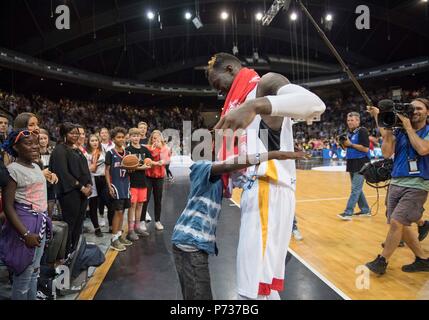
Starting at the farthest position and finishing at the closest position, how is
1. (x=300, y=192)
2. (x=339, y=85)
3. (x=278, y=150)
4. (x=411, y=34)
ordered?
1. (x=339, y=85)
2. (x=411, y=34)
3. (x=300, y=192)
4. (x=278, y=150)

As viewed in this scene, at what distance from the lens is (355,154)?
5.89 m

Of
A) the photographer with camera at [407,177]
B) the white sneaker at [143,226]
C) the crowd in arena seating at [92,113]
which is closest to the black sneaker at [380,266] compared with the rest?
the photographer with camera at [407,177]

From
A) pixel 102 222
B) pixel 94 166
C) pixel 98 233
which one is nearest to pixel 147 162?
pixel 94 166

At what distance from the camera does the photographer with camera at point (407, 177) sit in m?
3.42

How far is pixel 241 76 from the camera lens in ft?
4.82

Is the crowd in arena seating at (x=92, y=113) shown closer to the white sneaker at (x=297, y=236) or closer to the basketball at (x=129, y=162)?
the basketball at (x=129, y=162)

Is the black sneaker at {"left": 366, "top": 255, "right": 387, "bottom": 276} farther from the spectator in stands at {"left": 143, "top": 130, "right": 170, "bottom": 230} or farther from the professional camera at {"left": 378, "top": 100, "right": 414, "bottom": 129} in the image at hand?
the spectator in stands at {"left": 143, "top": 130, "right": 170, "bottom": 230}

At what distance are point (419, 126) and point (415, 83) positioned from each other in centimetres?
2607

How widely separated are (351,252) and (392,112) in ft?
6.42

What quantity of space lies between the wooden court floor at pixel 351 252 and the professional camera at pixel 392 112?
1596 millimetres

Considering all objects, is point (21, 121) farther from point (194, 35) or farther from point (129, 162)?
point (194, 35)

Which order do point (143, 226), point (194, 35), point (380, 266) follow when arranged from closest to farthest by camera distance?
point (380, 266), point (143, 226), point (194, 35)

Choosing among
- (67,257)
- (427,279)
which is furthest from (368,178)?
(67,257)
